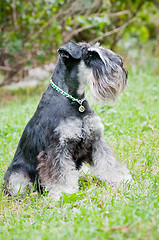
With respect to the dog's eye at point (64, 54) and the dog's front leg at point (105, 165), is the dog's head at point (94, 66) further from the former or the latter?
the dog's front leg at point (105, 165)

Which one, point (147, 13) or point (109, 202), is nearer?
point (109, 202)

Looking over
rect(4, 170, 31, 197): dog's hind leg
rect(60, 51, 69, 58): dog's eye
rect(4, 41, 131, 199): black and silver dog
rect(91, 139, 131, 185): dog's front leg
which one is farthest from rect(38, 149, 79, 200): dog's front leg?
rect(60, 51, 69, 58): dog's eye

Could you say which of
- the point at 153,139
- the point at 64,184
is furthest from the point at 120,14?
the point at 64,184

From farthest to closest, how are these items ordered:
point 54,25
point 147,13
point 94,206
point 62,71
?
point 147,13
point 54,25
point 62,71
point 94,206

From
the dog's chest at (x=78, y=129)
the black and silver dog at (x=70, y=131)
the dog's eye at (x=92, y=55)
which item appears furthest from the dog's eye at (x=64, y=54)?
the dog's chest at (x=78, y=129)

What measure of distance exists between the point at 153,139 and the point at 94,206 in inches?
80.0

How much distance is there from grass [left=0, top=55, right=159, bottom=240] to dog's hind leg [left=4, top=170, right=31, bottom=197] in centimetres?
9

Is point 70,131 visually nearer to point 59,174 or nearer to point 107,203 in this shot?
point 59,174

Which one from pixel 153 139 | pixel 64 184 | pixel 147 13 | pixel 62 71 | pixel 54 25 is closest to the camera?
pixel 64 184

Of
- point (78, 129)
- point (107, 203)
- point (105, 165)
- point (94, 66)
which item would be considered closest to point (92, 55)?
point (94, 66)

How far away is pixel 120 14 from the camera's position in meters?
9.91

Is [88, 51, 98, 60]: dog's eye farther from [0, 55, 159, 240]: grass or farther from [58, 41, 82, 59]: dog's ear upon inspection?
[0, 55, 159, 240]: grass

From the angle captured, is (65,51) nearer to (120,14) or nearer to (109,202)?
(109,202)

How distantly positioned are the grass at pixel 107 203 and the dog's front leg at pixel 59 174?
129 millimetres
